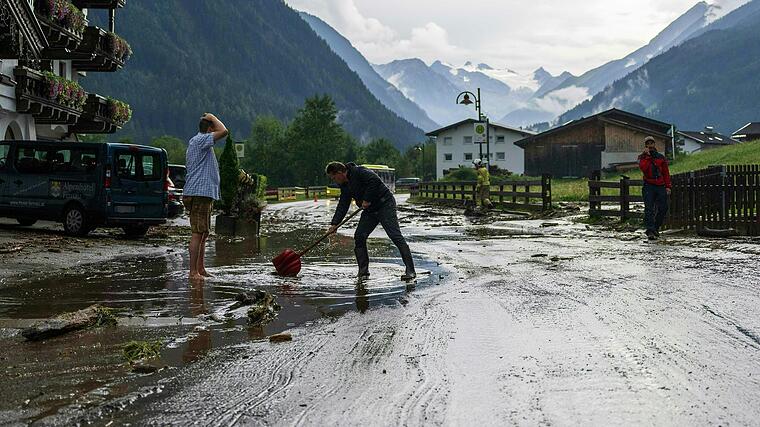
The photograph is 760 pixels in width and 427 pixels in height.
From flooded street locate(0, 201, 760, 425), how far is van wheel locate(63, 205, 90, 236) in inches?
230

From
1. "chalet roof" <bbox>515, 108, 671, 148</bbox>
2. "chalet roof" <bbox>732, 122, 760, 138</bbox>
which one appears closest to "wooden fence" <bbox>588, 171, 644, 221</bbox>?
"chalet roof" <bbox>515, 108, 671, 148</bbox>

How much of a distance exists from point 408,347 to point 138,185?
41.5ft

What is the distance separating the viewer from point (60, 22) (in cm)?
2594

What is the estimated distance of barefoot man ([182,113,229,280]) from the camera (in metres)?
10.3

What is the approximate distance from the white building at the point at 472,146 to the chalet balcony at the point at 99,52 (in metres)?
77.8

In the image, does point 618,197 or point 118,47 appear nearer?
point 618,197

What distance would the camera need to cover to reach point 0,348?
5.86 metres

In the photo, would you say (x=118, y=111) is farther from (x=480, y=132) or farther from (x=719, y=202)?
(x=719, y=202)

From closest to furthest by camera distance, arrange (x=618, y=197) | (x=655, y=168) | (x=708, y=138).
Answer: (x=655, y=168)
(x=618, y=197)
(x=708, y=138)

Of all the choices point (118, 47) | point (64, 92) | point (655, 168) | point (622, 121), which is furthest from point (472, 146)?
point (655, 168)

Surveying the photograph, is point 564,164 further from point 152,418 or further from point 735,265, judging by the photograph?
point 152,418

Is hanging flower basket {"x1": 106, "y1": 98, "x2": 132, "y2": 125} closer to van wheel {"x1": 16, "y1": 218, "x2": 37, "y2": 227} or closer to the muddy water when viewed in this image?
van wheel {"x1": 16, "y1": 218, "x2": 37, "y2": 227}

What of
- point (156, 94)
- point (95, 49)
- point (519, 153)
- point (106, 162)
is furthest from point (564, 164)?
point (156, 94)

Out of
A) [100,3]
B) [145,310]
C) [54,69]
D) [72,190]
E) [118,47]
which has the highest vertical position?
[100,3]
